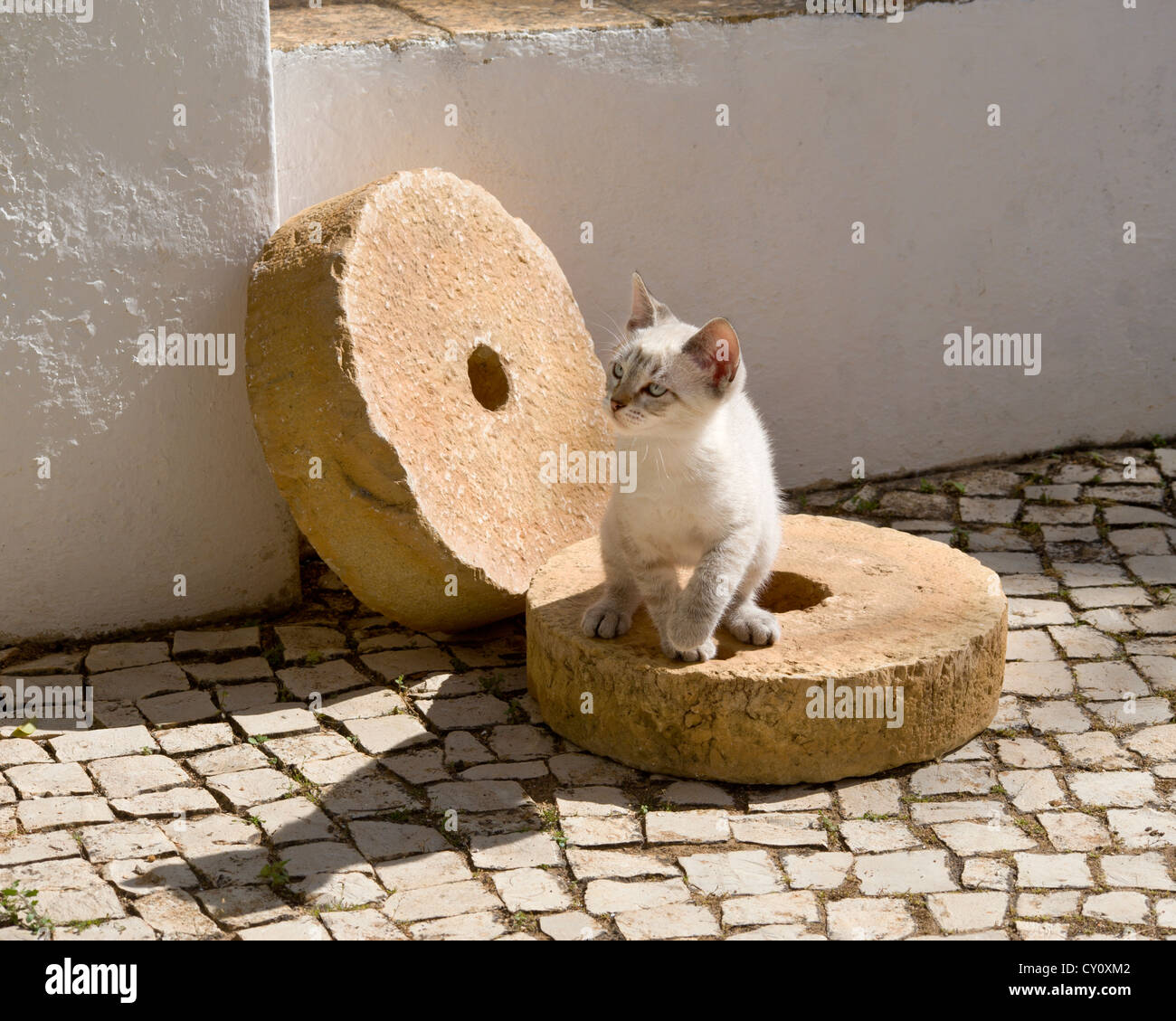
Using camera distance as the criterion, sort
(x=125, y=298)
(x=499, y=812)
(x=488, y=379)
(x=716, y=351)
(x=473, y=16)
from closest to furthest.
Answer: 1. (x=716, y=351)
2. (x=499, y=812)
3. (x=125, y=298)
4. (x=488, y=379)
5. (x=473, y=16)

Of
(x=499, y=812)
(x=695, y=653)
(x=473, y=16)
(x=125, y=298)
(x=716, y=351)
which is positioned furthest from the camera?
(x=473, y=16)

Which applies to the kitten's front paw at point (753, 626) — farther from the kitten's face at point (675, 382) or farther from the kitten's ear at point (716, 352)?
the kitten's ear at point (716, 352)

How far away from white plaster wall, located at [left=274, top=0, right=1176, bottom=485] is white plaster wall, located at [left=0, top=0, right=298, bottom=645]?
565 mm

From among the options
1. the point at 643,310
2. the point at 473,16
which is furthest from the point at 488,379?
the point at 473,16

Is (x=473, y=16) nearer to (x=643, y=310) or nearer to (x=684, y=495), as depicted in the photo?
(x=643, y=310)

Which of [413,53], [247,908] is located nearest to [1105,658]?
[247,908]

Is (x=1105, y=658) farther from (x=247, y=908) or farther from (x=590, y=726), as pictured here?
(x=247, y=908)

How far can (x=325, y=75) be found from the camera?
542 centimetres

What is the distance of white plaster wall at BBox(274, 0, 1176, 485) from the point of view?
224 inches

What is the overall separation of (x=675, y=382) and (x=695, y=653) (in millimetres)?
834

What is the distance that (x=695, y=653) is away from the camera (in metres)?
4.16

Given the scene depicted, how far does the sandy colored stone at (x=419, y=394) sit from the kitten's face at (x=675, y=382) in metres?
0.98

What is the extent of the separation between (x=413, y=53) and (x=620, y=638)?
2658mm

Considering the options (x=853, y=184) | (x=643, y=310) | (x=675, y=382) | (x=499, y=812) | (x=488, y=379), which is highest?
(x=853, y=184)
